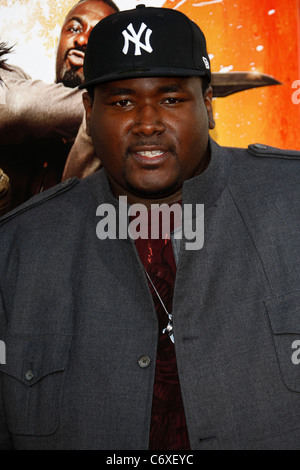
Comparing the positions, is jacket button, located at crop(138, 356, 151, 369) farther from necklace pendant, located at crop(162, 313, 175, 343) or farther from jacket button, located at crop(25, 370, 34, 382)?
jacket button, located at crop(25, 370, 34, 382)

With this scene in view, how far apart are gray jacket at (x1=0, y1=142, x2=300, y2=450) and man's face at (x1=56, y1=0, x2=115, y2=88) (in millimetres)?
499

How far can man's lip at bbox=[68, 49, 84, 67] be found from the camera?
179 centimetres

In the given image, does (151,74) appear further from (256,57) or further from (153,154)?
(256,57)

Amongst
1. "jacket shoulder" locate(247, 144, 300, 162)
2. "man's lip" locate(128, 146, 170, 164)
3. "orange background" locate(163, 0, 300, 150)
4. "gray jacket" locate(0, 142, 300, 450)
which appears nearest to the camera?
"gray jacket" locate(0, 142, 300, 450)

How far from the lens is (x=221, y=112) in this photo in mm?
1796

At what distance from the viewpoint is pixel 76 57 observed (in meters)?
1.80

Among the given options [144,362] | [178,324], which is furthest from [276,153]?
[144,362]

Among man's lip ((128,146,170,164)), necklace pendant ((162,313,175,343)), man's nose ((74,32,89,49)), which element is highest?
man's nose ((74,32,89,49))

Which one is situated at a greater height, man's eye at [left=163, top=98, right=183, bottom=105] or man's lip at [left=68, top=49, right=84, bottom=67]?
man's lip at [left=68, top=49, right=84, bottom=67]

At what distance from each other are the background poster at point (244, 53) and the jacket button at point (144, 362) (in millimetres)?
825

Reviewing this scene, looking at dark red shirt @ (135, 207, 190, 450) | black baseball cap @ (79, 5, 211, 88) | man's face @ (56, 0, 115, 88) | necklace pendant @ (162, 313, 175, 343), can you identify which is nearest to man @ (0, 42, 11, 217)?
man's face @ (56, 0, 115, 88)

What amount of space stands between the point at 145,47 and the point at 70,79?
1.62ft

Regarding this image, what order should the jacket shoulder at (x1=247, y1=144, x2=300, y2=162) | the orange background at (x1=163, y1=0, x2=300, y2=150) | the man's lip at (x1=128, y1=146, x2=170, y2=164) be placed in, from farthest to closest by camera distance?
1. the orange background at (x1=163, y1=0, x2=300, y2=150)
2. the jacket shoulder at (x1=247, y1=144, x2=300, y2=162)
3. the man's lip at (x1=128, y1=146, x2=170, y2=164)

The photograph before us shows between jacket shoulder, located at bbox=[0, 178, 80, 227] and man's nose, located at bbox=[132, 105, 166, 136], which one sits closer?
man's nose, located at bbox=[132, 105, 166, 136]
